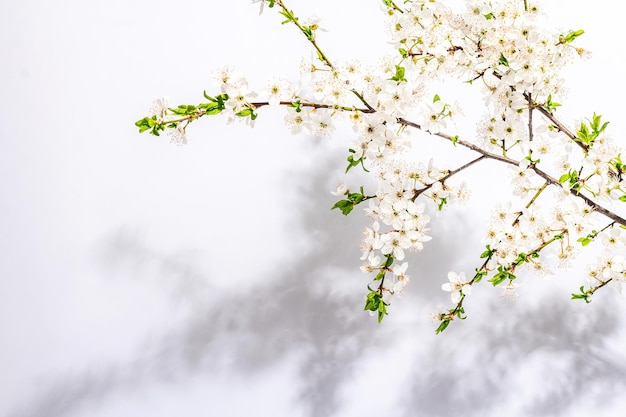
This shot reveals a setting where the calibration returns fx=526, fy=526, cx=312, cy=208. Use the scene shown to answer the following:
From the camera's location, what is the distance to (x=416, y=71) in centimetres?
372

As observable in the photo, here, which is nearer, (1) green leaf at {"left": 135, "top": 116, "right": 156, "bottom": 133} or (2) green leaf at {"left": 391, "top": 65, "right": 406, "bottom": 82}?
(1) green leaf at {"left": 135, "top": 116, "right": 156, "bottom": 133}

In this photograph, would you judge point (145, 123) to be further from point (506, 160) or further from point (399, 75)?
point (506, 160)

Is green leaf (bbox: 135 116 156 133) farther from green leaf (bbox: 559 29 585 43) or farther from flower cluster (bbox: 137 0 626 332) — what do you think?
green leaf (bbox: 559 29 585 43)

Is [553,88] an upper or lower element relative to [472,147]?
upper

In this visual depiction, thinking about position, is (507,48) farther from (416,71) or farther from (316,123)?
(316,123)

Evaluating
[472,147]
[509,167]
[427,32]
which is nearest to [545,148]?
[509,167]

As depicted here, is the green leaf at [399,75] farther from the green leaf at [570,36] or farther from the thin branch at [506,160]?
the green leaf at [570,36]

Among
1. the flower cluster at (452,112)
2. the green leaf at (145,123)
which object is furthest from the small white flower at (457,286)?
the green leaf at (145,123)

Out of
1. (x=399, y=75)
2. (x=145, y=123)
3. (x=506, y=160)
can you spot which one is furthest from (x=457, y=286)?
(x=145, y=123)

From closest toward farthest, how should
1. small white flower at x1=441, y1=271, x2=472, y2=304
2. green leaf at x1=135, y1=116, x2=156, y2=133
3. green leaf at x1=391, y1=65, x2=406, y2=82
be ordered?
green leaf at x1=135, y1=116, x2=156, y2=133 → green leaf at x1=391, y1=65, x2=406, y2=82 → small white flower at x1=441, y1=271, x2=472, y2=304

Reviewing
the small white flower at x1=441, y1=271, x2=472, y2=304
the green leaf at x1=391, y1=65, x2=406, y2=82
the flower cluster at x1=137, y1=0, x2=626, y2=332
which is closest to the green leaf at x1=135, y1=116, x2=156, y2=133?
the flower cluster at x1=137, y1=0, x2=626, y2=332

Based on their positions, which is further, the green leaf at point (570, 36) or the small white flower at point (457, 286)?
the small white flower at point (457, 286)

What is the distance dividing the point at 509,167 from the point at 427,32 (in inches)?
43.6

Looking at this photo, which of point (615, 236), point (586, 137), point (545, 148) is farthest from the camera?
point (615, 236)
